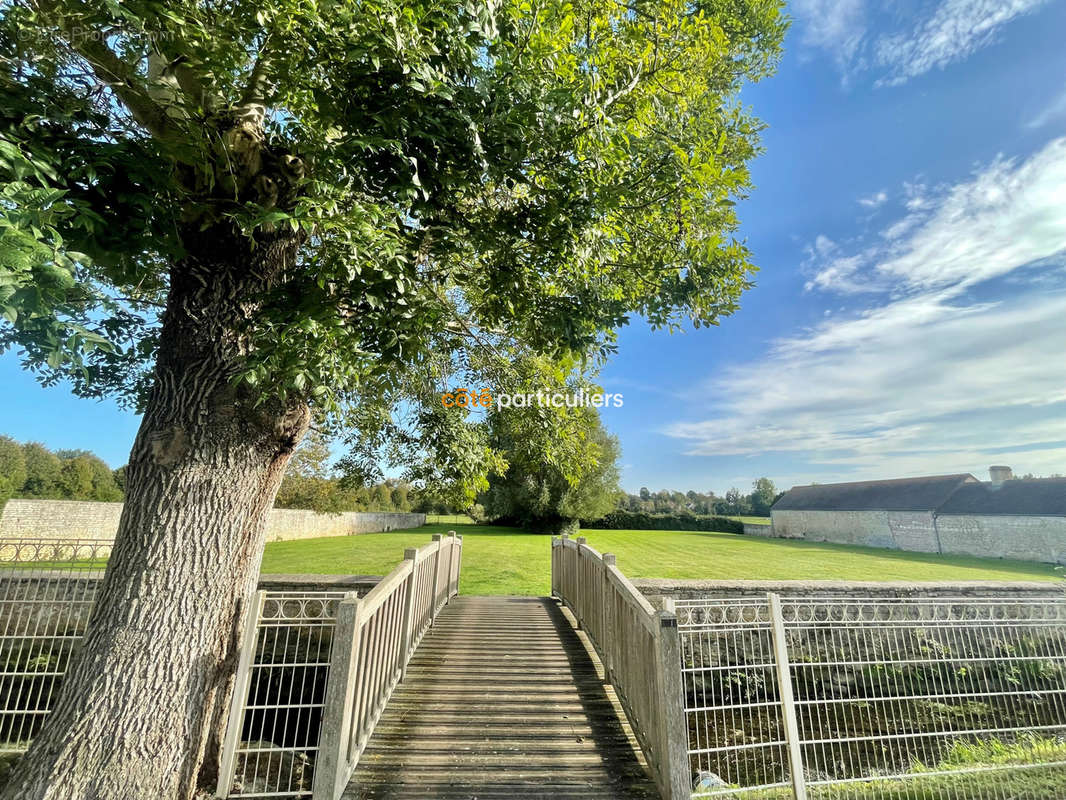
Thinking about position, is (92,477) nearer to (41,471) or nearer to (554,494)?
(41,471)

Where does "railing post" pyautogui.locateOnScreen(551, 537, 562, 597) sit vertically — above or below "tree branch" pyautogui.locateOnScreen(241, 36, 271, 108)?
below

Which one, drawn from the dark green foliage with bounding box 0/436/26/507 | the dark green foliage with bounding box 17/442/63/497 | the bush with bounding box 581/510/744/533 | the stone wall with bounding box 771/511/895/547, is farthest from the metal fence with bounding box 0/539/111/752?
the stone wall with bounding box 771/511/895/547

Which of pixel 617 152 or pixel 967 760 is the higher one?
pixel 617 152

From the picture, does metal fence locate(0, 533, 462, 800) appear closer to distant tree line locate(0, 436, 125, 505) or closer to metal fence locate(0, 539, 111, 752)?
metal fence locate(0, 539, 111, 752)

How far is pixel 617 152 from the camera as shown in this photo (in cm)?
327

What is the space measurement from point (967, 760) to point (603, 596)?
4.59m

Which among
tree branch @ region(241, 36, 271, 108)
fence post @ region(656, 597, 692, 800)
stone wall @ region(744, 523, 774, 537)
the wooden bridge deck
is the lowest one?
stone wall @ region(744, 523, 774, 537)

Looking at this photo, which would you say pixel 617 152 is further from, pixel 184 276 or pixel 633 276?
pixel 184 276

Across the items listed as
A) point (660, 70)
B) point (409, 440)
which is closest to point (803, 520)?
point (409, 440)

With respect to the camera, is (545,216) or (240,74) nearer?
(240,74)

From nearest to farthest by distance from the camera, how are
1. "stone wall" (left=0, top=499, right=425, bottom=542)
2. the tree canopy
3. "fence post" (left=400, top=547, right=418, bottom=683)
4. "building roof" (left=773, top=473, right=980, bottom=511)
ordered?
the tree canopy < "fence post" (left=400, top=547, right=418, bottom=683) < "stone wall" (left=0, top=499, right=425, bottom=542) < "building roof" (left=773, top=473, right=980, bottom=511)

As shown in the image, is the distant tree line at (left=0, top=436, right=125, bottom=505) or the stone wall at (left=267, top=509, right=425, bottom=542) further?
the distant tree line at (left=0, top=436, right=125, bottom=505)

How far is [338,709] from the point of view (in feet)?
9.78

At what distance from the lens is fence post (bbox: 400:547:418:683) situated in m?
Result: 4.74
